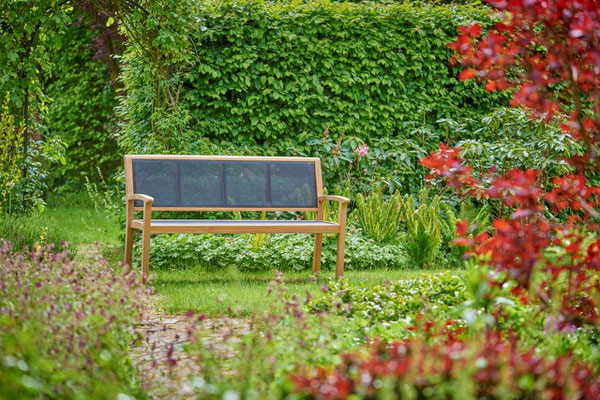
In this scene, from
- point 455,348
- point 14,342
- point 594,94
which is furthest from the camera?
point 594,94

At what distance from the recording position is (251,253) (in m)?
6.39

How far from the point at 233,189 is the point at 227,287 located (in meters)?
0.92

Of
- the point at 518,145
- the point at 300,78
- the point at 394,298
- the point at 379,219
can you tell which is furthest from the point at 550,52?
the point at 518,145

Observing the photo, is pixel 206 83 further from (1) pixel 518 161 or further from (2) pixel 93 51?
(2) pixel 93 51

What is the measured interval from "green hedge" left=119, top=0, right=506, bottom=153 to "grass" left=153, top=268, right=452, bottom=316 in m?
1.57

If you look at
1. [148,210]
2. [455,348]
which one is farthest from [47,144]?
[455,348]

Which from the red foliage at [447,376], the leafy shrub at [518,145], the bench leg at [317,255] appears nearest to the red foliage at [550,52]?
the red foliage at [447,376]

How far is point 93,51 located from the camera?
42.5 feet

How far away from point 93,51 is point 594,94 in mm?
11186

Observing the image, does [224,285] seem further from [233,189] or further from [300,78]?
[300,78]

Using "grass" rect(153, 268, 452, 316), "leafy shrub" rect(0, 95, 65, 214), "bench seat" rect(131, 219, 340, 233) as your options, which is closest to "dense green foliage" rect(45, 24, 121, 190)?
"leafy shrub" rect(0, 95, 65, 214)

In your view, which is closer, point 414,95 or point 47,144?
point 47,144

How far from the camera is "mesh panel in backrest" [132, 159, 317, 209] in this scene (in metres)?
5.88

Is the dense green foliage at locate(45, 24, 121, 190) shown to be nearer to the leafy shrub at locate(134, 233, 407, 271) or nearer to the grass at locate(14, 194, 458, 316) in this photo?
the grass at locate(14, 194, 458, 316)
